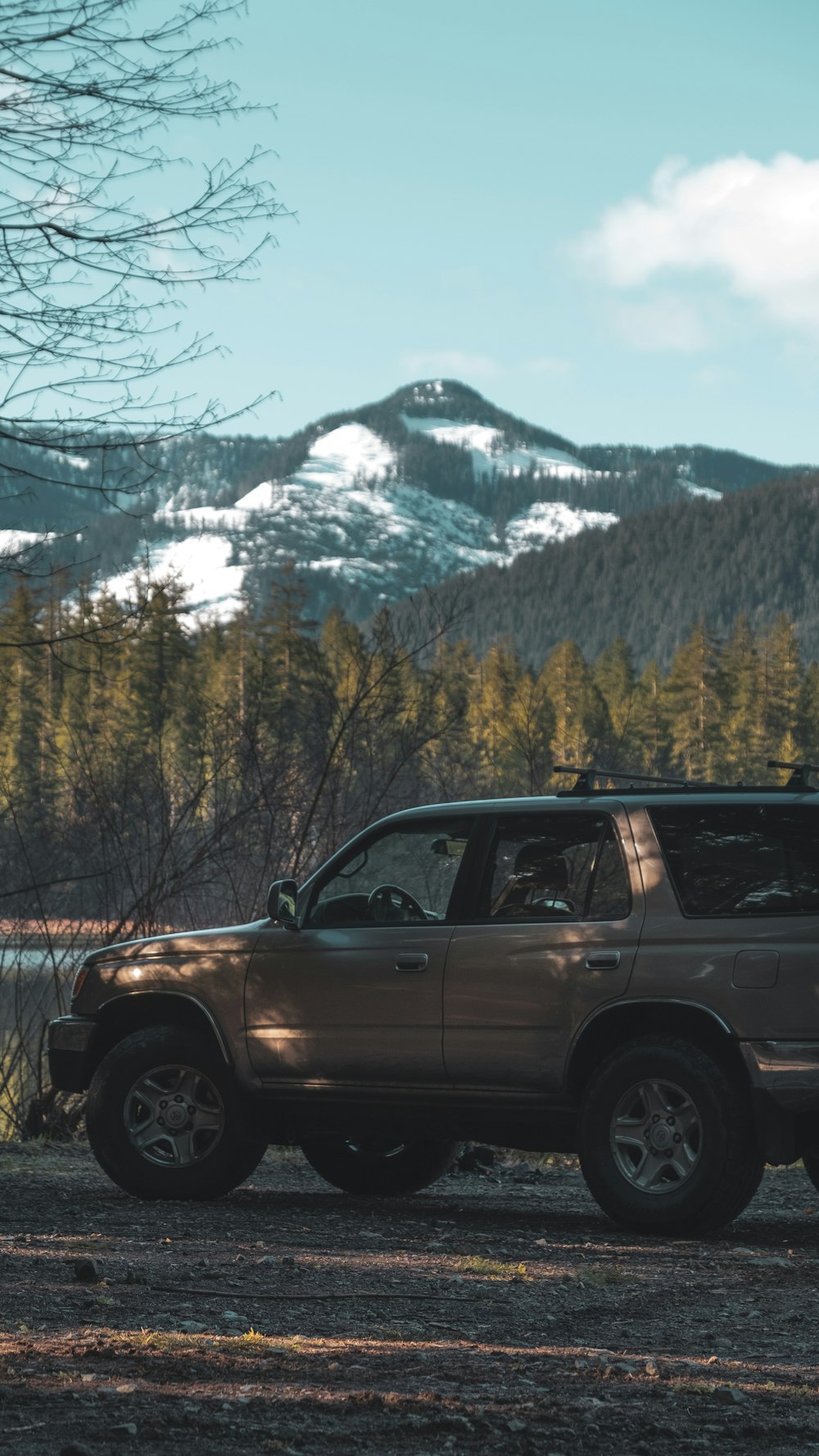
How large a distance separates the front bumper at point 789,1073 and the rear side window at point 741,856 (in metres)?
0.59

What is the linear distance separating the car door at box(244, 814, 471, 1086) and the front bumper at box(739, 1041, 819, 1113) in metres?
1.56

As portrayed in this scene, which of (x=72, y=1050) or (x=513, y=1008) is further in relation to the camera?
(x=72, y=1050)

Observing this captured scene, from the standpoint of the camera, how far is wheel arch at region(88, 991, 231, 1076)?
9.10 m

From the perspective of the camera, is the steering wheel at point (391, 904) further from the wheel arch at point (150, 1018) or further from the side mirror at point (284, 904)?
the wheel arch at point (150, 1018)

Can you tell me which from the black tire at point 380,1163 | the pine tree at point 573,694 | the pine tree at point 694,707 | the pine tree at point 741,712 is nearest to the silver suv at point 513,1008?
the black tire at point 380,1163

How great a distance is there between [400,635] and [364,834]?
7.64 m

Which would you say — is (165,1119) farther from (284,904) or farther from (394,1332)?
(394,1332)

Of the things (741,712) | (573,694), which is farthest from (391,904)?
(573,694)

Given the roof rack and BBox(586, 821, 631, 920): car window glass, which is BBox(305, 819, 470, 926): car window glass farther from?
BBox(586, 821, 631, 920): car window glass

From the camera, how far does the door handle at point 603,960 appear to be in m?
8.03

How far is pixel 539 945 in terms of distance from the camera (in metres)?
8.23

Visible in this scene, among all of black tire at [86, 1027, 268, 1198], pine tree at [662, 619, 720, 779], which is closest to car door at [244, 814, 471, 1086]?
black tire at [86, 1027, 268, 1198]

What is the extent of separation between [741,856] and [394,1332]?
9.81 feet

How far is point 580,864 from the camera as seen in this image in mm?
8367
